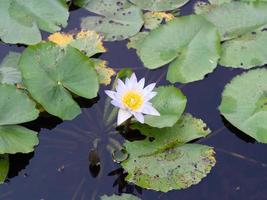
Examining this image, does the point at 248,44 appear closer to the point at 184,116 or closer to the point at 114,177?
the point at 184,116

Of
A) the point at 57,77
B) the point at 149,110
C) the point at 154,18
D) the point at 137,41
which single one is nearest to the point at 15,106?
the point at 57,77

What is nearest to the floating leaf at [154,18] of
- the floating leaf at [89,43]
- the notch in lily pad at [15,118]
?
the floating leaf at [89,43]

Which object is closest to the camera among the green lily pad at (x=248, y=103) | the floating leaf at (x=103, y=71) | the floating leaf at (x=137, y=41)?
the green lily pad at (x=248, y=103)

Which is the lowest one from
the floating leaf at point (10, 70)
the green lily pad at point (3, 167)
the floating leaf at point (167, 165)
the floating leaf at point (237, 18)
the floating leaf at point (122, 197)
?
the green lily pad at point (3, 167)

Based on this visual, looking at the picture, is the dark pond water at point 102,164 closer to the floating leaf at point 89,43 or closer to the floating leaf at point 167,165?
the floating leaf at point 167,165

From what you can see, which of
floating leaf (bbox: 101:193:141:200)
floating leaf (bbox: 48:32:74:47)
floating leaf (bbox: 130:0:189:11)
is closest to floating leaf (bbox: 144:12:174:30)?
floating leaf (bbox: 130:0:189:11)

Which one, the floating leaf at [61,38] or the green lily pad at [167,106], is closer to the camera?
the green lily pad at [167,106]

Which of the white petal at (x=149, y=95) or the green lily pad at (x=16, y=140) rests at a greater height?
the white petal at (x=149, y=95)

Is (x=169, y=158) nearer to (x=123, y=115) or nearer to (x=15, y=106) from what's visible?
(x=123, y=115)
